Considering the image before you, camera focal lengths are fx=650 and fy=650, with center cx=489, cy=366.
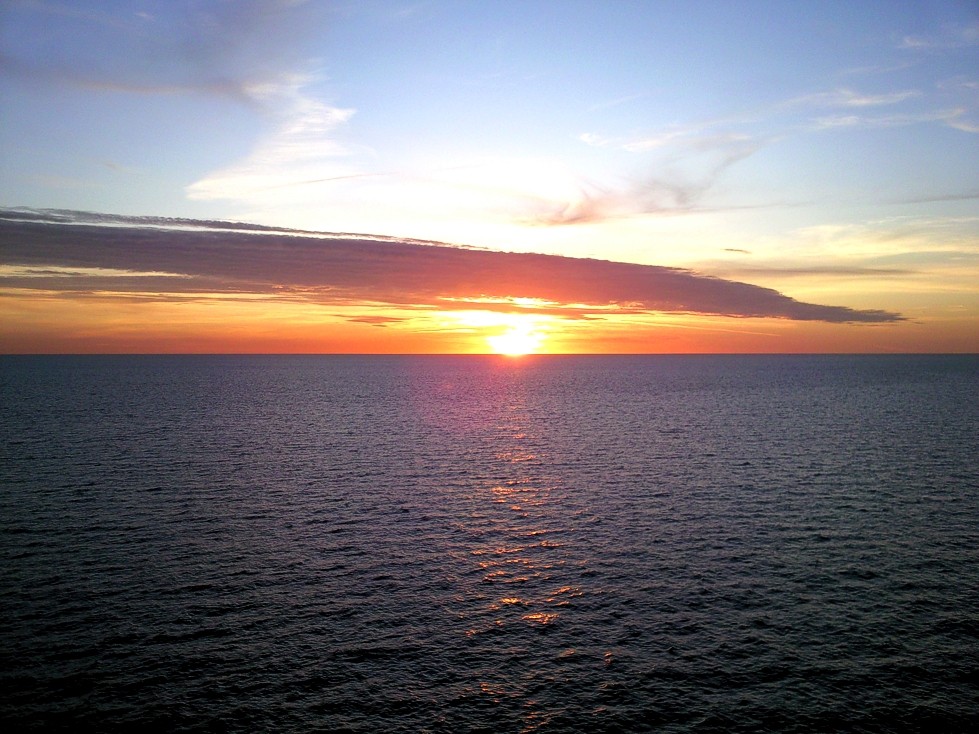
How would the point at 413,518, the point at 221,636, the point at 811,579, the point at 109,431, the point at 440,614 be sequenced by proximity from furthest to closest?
the point at 109,431, the point at 413,518, the point at 811,579, the point at 440,614, the point at 221,636

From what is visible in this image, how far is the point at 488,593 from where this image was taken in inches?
1751

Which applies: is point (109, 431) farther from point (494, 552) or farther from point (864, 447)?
point (864, 447)

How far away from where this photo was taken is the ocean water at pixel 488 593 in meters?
31.5

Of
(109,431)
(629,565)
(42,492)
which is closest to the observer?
(629,565)

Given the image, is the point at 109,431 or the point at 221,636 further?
the point at 109,431

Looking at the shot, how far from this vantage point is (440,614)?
41.1 m

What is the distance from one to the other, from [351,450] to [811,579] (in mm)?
70940

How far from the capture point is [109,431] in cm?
11431

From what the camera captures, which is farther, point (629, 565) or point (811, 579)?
point (629, 565)

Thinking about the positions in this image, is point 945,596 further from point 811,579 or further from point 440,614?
point 440,614

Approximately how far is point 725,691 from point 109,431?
373ft

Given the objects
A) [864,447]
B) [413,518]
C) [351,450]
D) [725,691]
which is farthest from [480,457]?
[725,691]

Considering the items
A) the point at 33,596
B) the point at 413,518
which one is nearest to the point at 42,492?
the point at 33,596

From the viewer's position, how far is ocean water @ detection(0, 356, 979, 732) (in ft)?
103
